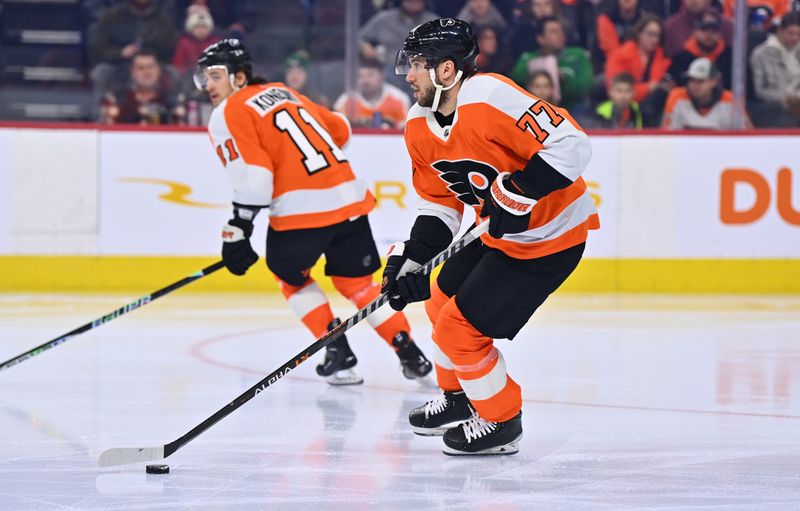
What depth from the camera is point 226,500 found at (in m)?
2.53

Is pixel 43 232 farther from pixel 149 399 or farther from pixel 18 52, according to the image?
pixel 149 399

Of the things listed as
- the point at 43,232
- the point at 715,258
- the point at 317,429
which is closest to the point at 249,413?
the point at 317,429

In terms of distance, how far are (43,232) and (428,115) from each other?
3.94 metres

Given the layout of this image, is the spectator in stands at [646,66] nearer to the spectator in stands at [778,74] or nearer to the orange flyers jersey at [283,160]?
the spectator in stands at [778,74]

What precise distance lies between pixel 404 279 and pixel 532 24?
157 inches

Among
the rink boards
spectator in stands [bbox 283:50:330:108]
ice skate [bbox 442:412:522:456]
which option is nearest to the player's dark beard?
ice skate [bbox 442:412:522:456]

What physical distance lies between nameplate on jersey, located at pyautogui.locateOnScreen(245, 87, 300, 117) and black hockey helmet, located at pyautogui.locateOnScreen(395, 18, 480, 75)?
1.02m

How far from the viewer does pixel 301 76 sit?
6.44 metres

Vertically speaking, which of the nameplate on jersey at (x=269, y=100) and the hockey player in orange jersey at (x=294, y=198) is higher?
the nameplate on jersey at (x=269, y=100)

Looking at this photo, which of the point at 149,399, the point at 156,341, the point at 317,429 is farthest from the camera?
the point at 156,341

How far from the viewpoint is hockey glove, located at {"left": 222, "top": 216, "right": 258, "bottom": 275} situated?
12.2ft

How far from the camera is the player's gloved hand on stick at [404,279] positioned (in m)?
2.82

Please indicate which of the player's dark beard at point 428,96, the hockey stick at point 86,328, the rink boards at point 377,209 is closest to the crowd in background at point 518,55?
the rink boards at point 377,209

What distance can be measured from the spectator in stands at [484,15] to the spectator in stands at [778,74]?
1.37 metres
